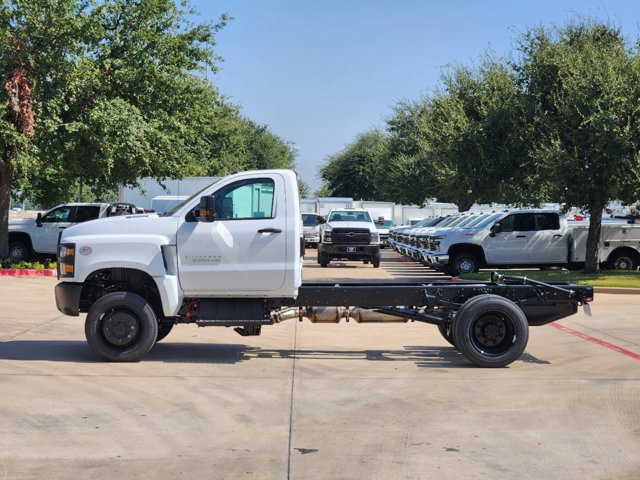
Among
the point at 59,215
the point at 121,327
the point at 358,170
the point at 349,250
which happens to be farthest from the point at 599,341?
the point at 358,170

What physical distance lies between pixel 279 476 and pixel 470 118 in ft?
63.5

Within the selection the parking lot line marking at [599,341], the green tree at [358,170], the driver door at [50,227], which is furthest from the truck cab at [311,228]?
the green tree at [358,170]

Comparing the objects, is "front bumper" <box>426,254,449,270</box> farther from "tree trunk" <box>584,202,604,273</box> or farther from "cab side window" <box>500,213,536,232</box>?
"tree trunk" <box>584,202,604,273</box>

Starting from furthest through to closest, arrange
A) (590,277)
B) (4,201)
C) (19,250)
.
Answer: (19,250)
(4,201)
(590,277)

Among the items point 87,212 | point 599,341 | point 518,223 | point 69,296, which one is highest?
point 87,212

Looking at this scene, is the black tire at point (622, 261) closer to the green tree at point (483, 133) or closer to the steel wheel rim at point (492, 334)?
the green tree at point (483, 133)

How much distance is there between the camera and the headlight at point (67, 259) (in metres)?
9.53

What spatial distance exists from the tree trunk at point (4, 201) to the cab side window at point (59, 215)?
1.53 m

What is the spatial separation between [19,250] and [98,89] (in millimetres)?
6268

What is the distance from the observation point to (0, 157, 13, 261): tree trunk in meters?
22.7

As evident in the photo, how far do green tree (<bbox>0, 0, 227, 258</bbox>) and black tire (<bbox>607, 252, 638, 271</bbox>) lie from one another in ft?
42.1

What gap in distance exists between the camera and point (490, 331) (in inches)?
384

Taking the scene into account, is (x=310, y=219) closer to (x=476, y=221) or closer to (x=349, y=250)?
→ (x=349, y=250)

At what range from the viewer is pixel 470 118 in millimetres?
23672
